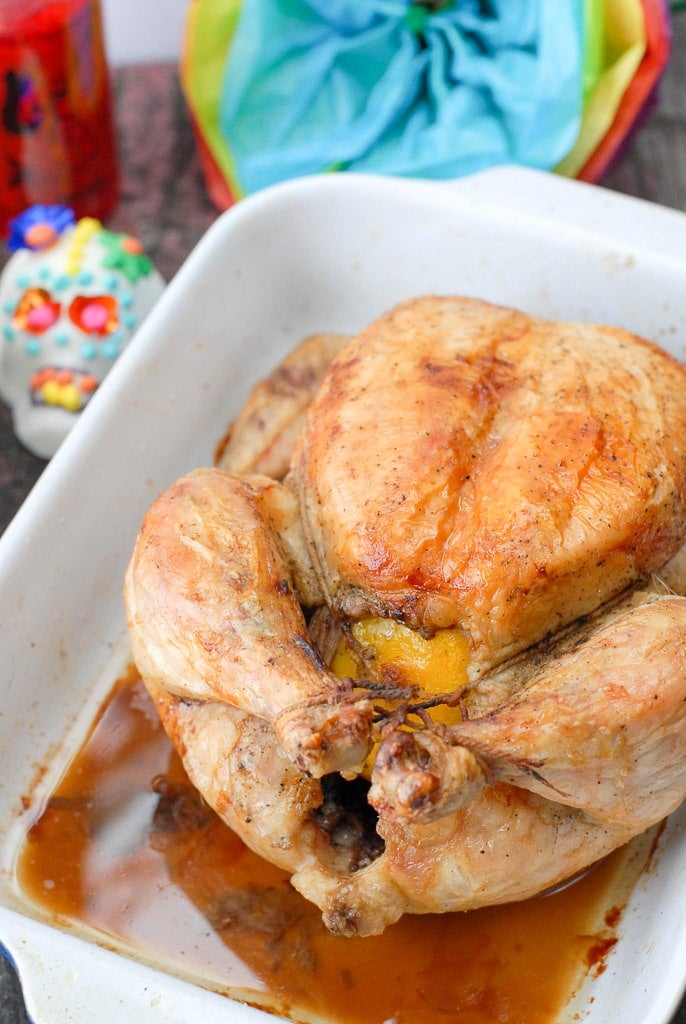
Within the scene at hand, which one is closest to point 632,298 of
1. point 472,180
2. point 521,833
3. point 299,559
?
point 472,180

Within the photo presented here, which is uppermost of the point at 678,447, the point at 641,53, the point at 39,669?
the point at 641,53

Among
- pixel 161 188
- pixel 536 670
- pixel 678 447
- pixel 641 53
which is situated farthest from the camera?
pixel 161 188

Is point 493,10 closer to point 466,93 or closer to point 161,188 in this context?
point 466,93

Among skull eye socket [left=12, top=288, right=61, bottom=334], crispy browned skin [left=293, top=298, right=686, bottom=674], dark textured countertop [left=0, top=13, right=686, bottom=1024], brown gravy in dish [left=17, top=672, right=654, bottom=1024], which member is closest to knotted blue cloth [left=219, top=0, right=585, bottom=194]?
dark textured countertop [left=0, top=13, right=686, bottom=1024]

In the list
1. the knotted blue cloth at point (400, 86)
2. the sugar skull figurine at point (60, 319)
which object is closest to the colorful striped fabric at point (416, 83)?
the knotted blue cloth at point (400, 86)

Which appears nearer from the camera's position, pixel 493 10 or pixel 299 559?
pixel 299 559

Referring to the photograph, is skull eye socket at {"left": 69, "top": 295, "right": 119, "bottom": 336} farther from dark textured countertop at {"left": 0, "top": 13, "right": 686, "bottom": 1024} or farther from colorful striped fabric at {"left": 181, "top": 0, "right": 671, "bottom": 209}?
colorful striped fabric at {"left": 181, "top": 0, "right": 671, "bottom": 209}

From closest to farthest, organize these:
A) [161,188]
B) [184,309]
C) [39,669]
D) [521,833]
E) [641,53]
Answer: [521,833] < [39,669] < [184,309] < [641,53] < [161,188]
